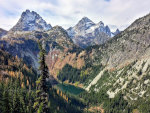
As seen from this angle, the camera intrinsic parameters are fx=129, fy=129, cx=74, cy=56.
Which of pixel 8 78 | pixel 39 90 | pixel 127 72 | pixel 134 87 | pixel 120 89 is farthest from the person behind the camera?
pixel 127 72

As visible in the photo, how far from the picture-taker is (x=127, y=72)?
6550 inches

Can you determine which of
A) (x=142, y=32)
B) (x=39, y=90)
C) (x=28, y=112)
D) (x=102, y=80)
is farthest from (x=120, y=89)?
(x=39, y=90)

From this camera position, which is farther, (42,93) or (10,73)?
(10,73)

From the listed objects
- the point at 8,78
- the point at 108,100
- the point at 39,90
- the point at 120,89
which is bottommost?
the point at 108,100

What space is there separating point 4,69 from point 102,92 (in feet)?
405

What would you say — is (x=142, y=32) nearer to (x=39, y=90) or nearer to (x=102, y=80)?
(x=102, y=80)

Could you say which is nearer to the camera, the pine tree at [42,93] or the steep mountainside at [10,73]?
the pine tree at [42,93]

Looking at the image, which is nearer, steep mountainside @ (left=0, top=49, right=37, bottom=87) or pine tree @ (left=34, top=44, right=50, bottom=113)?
pine tree @ (left=34, top=44, right=50, bottom=113)

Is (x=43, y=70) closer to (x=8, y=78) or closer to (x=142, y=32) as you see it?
(x=8, y=78)

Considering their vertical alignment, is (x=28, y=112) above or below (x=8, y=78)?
below

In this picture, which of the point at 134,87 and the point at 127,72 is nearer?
the point at 134,87

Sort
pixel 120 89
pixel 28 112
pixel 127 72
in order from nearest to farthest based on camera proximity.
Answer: pixel 28 112, pixel 120 89, pixel 127 72

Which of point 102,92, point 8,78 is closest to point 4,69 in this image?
point 8,78

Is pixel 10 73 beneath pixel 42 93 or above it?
beneath
